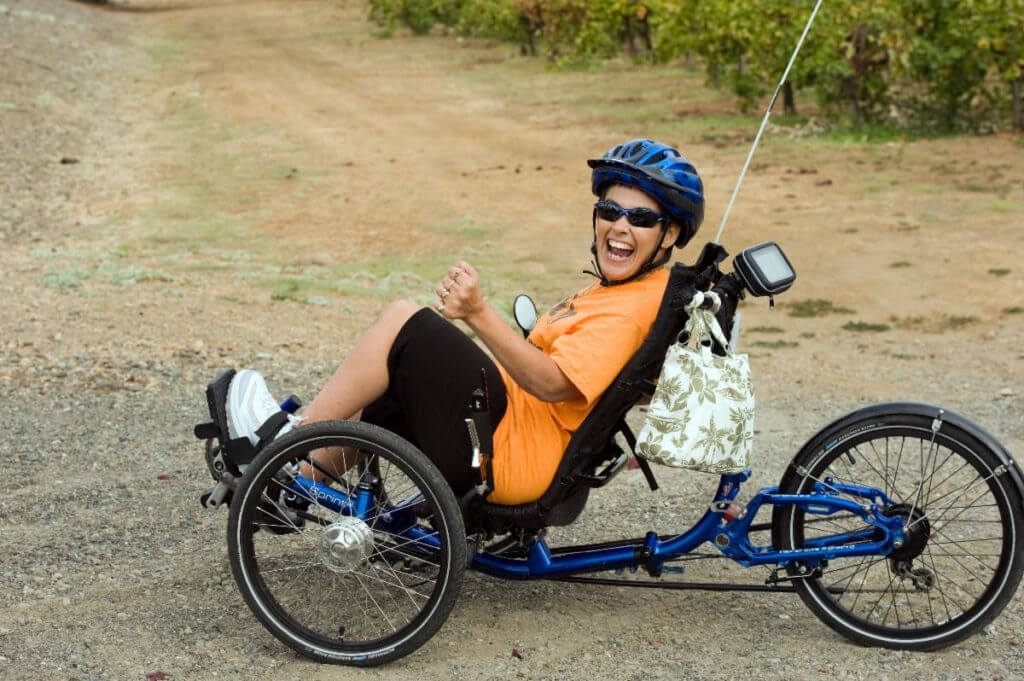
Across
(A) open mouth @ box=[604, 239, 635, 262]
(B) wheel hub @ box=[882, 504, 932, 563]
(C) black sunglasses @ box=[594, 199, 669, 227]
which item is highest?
(C) black sunglasses @ box=[594, 199, 669, 227]

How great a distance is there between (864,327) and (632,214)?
4460 mm

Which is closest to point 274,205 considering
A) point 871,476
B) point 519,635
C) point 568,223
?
point 568,223

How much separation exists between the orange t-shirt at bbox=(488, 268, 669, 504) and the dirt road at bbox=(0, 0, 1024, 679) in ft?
1.69

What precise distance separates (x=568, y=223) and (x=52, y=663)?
7553 millimetres

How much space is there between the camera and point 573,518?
353cm

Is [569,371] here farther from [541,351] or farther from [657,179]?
[657,179]

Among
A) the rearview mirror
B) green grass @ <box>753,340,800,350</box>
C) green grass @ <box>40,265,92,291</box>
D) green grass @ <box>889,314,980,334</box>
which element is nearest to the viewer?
the rearview mirror

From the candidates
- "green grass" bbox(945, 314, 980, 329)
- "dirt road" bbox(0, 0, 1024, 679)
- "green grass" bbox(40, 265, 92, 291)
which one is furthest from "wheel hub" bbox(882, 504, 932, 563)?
"green grass" bbox(40, 265, 92, 291)

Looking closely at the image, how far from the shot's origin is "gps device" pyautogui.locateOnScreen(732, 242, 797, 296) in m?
3.20

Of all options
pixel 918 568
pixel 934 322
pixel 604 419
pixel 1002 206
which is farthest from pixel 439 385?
pixel 1002 206

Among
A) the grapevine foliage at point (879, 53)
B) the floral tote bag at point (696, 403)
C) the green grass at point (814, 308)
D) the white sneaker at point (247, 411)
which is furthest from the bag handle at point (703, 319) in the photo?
the grapevine foliage at point (879, 53)

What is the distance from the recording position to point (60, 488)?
467 cm

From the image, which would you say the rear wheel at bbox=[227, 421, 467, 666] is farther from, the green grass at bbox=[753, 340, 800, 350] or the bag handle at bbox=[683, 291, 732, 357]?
the green grass at bbox=[753, 340, 800, 350]

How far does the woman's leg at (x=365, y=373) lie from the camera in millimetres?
3328
